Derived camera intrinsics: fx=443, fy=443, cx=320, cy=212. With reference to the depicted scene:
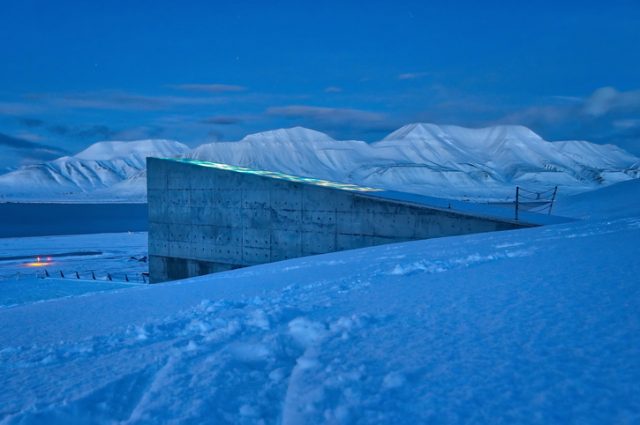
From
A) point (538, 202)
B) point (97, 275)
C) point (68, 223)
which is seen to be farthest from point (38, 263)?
point (68, 223)

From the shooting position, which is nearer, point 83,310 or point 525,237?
point 83,310

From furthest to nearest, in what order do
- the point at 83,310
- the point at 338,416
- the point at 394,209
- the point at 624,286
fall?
the point at 394,209 < the point at 83,310 < the point at 624,286 < the point at 338,416

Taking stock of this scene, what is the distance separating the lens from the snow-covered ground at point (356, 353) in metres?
2.74

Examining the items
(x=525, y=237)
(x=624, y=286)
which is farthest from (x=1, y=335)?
(x=525, y=237)

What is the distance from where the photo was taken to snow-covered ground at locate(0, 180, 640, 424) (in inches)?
108

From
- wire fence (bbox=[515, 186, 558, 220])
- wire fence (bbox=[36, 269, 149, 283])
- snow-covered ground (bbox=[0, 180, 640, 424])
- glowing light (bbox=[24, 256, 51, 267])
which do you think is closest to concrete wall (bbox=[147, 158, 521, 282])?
wire fence (bbox=[515, 186, 558, 220])

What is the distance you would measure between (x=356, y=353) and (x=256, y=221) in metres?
14.5

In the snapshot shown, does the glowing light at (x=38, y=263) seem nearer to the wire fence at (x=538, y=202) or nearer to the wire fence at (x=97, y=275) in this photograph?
the wire fence at (x=97, y=275)

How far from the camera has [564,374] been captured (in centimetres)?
286

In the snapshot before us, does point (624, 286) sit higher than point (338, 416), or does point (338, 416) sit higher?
point (624, 286)

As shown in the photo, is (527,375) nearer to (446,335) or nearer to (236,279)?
(446,335)

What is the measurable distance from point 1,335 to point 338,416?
4.58m

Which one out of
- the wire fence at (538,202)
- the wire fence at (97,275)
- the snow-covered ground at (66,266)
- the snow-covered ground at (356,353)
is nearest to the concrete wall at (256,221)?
the wire fence at (538,202)

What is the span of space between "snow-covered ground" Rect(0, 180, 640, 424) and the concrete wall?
898 cm
